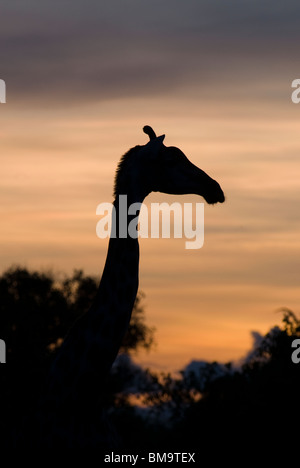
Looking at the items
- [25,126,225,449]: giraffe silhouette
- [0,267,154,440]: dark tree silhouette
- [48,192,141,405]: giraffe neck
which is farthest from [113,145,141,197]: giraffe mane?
[0,267,154,440]: dark tree silhouette

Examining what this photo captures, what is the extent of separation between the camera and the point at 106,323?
13.6m

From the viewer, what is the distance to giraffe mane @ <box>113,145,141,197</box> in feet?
45.9

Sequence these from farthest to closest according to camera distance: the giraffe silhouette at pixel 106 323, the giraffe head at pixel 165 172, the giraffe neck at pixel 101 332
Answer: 1. the giraffe head at pixel 165 172
2. the giraffe neck at pixel 101 332
3. the giraffe silhouette at pixel 106 323

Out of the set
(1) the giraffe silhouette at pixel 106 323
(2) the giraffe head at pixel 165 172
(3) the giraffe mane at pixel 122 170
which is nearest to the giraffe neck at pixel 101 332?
(1) the giraffe silhouette at pixel 106 323

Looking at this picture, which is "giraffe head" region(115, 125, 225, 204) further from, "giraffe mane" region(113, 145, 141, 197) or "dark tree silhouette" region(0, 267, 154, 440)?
"dark tree silhouette" region(0, 267, 154, 440)

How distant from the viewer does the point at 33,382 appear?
32.3m

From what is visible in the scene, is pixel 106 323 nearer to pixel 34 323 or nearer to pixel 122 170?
pixel 122 170

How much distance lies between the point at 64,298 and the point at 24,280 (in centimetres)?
296

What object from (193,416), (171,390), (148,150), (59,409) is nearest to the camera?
(59,409)

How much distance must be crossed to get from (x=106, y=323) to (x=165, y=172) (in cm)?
235

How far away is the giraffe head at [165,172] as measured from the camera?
14.1 m

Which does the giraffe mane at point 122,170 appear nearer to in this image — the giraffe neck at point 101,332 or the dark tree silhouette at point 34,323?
the giraffe neck at point 101,332
